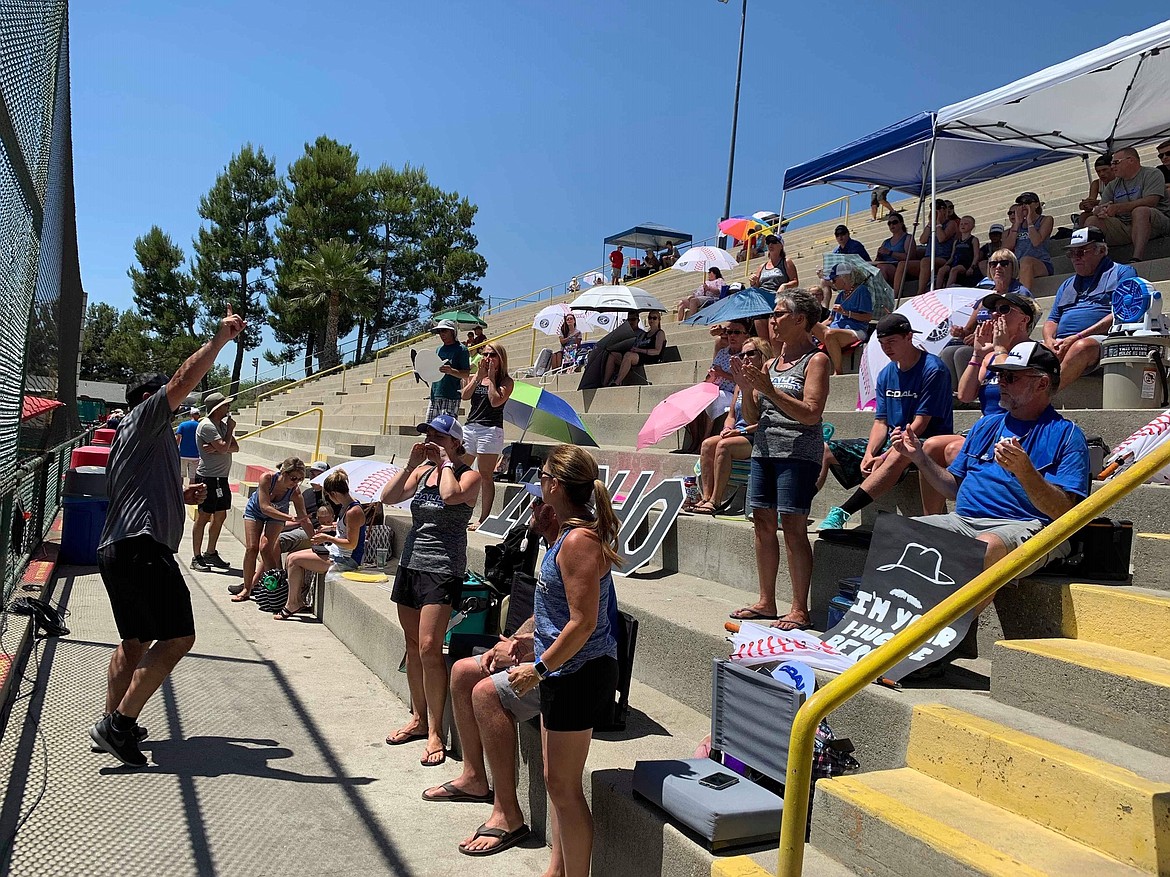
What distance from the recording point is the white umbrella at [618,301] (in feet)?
37.9

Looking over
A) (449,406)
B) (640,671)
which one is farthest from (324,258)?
(640,671)

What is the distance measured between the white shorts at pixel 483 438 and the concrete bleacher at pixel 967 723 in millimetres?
3062

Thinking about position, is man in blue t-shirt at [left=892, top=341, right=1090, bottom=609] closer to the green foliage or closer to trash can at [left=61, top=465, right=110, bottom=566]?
trash can at [left=61, top=465, right=110, bottom=566]

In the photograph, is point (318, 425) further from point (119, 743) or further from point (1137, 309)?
point (1137, 309)

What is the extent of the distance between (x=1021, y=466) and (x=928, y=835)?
165 cm

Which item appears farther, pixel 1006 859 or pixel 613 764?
pixel 613 764

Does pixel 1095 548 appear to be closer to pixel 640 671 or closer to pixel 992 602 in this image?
pixel 992 602

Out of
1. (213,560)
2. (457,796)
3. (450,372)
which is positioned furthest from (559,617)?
(213,560)

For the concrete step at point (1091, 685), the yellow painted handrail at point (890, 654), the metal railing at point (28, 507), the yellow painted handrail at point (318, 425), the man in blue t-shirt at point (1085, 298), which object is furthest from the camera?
the yellow painted handrail at point (318, 425)

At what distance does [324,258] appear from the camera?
4419cm

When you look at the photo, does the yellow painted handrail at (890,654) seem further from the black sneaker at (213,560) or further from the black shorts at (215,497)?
the black sneaker at (213,560)

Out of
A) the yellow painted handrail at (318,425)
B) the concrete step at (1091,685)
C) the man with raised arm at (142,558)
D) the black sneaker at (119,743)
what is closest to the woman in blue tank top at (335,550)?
the man with raised arm at (142,558)

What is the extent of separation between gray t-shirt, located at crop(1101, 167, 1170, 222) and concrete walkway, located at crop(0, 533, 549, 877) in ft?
26.7

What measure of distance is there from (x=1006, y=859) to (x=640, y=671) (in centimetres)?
267
